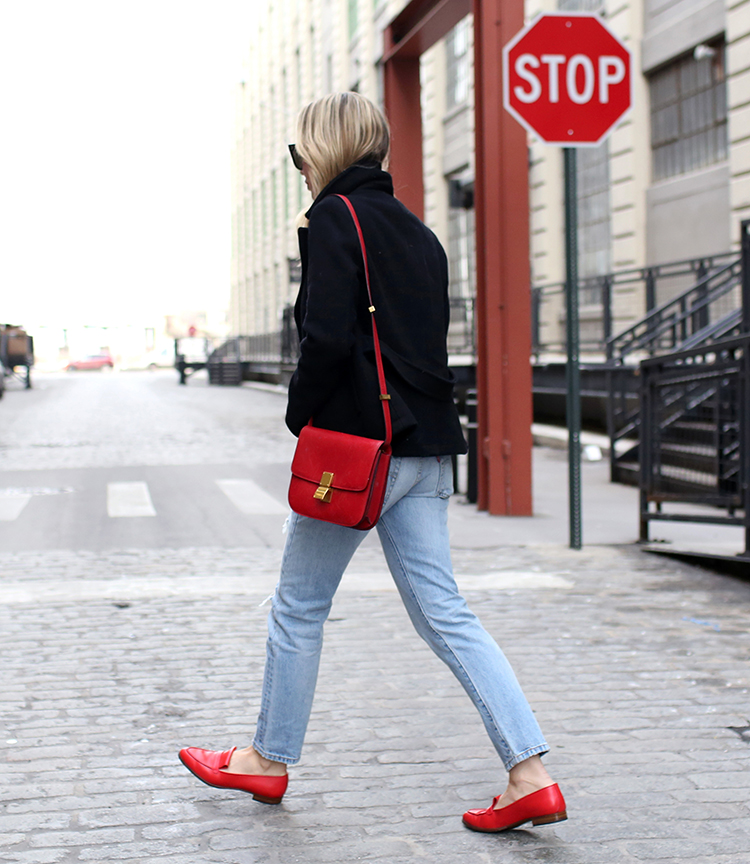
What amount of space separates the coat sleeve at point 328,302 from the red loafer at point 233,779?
1.07m

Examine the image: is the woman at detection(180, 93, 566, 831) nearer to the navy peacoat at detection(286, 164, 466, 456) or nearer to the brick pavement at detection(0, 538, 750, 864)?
the navy peacoat at detection(286, 164, 466, 456)

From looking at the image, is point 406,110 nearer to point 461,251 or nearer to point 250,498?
point 250,498

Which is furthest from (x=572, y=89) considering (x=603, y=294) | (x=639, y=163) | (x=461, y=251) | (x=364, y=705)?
(x=461, y=251)

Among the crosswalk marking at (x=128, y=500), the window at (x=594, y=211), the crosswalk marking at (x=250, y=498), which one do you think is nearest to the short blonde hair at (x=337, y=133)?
the crosswalk marking at (x=250, y=498)

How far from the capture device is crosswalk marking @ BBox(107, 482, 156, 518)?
32.0 feet

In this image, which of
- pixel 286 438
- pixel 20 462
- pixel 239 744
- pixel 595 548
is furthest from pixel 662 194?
pixel 239 744

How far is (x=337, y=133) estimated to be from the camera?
3.06 m

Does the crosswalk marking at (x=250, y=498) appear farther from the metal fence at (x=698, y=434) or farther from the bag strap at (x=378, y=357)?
the bag strap at (x=378, y=357)

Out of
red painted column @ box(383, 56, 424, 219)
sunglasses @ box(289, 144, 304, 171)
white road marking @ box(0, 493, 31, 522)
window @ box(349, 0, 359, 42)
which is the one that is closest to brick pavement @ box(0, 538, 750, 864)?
sunglasses @ box(289, 144, 304, 171)

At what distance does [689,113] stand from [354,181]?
52.8 feet

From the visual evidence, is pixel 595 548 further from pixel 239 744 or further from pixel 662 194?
pixel 662 194

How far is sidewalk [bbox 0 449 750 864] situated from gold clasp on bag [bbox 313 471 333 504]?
2.96 feet

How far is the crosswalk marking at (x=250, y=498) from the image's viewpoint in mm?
9805

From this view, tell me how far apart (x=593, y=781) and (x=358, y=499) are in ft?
4.03
